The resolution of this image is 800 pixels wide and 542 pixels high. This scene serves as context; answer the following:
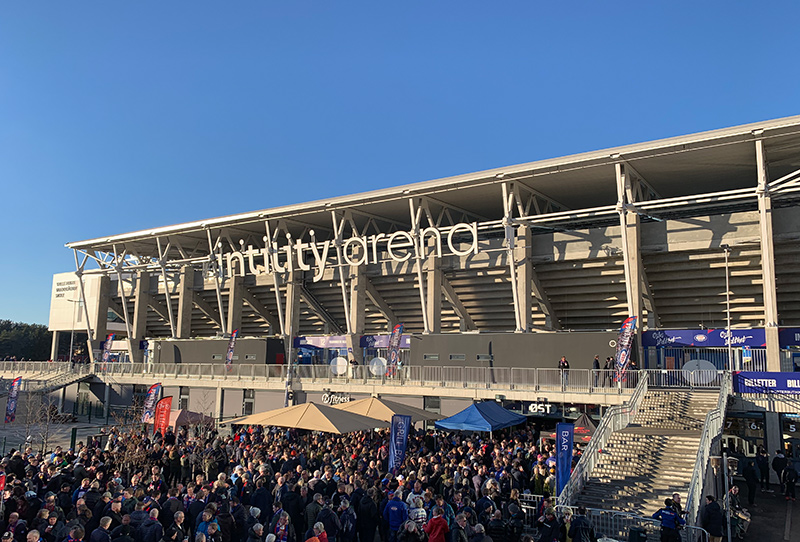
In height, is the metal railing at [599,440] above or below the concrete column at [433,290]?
below

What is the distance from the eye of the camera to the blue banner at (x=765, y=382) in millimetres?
23359

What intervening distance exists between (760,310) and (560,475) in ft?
75.0

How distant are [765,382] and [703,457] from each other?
34.7 feet

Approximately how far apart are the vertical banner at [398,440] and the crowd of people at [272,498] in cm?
30

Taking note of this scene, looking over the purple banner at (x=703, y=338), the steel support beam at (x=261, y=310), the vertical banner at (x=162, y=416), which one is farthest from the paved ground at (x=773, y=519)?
the steel support beam at (x=261, y=310)

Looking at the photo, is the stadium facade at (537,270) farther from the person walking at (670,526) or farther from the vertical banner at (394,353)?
the person walking at (670,526)

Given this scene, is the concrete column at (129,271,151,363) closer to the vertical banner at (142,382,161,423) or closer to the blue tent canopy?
the vertical banner at (142,382,161,423)

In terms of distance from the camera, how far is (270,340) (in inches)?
1558

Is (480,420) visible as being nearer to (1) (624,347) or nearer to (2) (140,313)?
(1) (624,347)

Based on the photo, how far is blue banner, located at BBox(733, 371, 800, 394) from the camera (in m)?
23.4

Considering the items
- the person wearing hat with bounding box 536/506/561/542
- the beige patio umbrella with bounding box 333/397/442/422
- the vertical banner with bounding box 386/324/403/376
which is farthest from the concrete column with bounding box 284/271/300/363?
the person wearing hat with bounding box 536/506/561/542

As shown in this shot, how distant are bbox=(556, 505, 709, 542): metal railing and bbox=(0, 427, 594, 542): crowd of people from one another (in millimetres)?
1079

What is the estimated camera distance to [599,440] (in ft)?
58.5

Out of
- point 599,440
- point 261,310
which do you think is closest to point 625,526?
point 599,440
